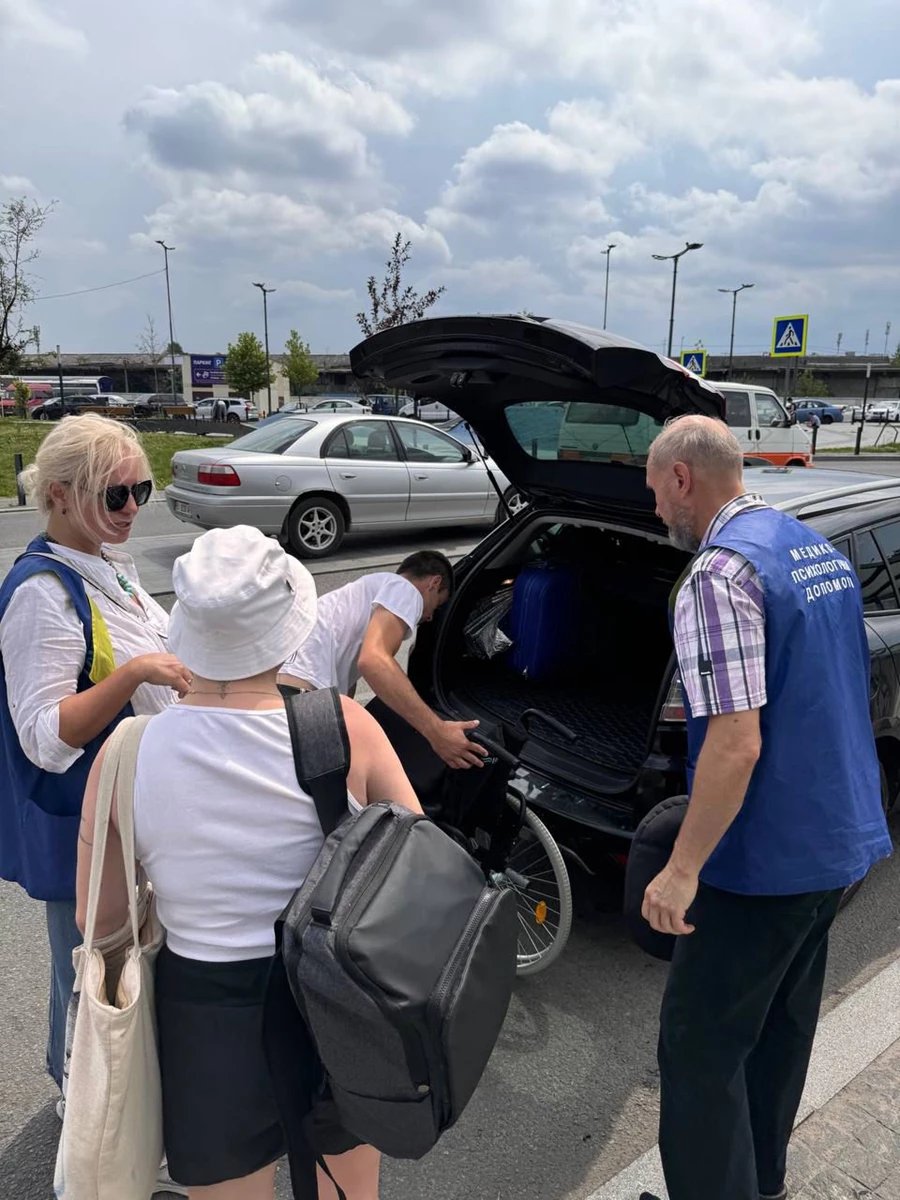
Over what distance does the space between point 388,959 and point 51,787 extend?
982 mm

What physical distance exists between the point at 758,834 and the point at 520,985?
153cm

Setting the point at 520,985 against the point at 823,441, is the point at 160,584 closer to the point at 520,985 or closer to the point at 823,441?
the point at 520,985

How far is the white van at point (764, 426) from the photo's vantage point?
15219mm

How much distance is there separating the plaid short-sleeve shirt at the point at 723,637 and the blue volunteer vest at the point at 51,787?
4.15 feet

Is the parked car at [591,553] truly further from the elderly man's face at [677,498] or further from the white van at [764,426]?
the white van at [764,426]

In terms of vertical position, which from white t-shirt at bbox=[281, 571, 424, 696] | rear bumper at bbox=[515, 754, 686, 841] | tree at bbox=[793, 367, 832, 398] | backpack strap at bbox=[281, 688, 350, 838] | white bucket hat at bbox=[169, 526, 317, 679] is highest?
tree at bbox=[793, 367, 832, 398]

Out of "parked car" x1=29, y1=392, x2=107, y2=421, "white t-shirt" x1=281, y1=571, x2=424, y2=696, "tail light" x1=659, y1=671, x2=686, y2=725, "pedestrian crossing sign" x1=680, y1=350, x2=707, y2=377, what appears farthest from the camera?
"parked car" x1=29, y1=392, x2=107, y2=421

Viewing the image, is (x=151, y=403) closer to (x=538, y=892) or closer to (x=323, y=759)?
(x=538, y=892)

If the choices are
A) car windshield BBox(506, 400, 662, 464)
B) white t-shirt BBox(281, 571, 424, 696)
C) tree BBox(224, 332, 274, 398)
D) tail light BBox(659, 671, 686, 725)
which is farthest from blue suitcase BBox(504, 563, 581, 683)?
tree BBox(224, 332, 274, 398)

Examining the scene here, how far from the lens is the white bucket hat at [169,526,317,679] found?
1.36 metres

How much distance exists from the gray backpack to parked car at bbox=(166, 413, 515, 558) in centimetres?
804

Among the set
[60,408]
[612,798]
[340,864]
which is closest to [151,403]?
[60,408]

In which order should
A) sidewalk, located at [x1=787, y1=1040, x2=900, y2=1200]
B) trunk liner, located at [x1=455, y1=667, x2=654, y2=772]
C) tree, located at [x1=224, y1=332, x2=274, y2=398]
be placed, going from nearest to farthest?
sidewalk, located at [x1=787, y1=1040, x2=900, y2=1200] → trunk liner, located at [x1=455, y1=667, x2=654, y2=772] → tree, located at [x1=224, y1=332, x2=274, y2=398]

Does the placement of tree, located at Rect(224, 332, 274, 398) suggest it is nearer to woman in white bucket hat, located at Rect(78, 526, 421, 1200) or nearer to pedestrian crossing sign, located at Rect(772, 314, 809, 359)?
pedestrian crossing sign, located at Rect(772, 314, 809, 359)
